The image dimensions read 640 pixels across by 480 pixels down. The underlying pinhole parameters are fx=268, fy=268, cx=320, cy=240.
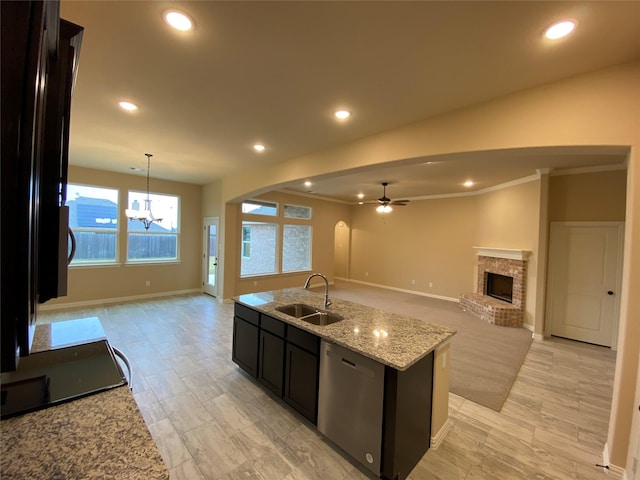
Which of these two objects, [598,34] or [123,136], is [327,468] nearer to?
[598,34]

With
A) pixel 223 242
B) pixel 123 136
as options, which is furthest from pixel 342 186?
pixel 123 136

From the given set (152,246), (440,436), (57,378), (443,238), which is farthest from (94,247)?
(443,238)

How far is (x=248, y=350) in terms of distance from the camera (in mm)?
3043

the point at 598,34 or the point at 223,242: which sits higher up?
the point at 598,34

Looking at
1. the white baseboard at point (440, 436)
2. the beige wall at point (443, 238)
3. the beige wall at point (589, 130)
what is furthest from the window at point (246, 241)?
the white baseboard at point (440, 436)

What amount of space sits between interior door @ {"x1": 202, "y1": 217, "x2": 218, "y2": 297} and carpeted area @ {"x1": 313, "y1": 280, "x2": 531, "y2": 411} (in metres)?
3.45

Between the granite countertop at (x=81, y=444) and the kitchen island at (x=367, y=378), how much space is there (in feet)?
4.29

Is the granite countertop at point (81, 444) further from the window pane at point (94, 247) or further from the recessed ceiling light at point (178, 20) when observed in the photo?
the window pane at point (94, 247)

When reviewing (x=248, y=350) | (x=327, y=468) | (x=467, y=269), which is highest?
(x=467, y=269)

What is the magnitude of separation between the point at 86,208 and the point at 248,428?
5888 mm

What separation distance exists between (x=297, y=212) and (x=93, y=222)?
4.83 metres

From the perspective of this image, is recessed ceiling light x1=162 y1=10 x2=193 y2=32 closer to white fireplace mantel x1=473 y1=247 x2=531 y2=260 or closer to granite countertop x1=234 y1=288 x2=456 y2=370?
granite countertop x1=234 y1=288 x2=456 y2=370

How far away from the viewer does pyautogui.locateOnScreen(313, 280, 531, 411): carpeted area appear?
3062 mm

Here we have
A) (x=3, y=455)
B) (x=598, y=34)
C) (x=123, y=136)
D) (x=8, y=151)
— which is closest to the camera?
(x=8, y=151)
